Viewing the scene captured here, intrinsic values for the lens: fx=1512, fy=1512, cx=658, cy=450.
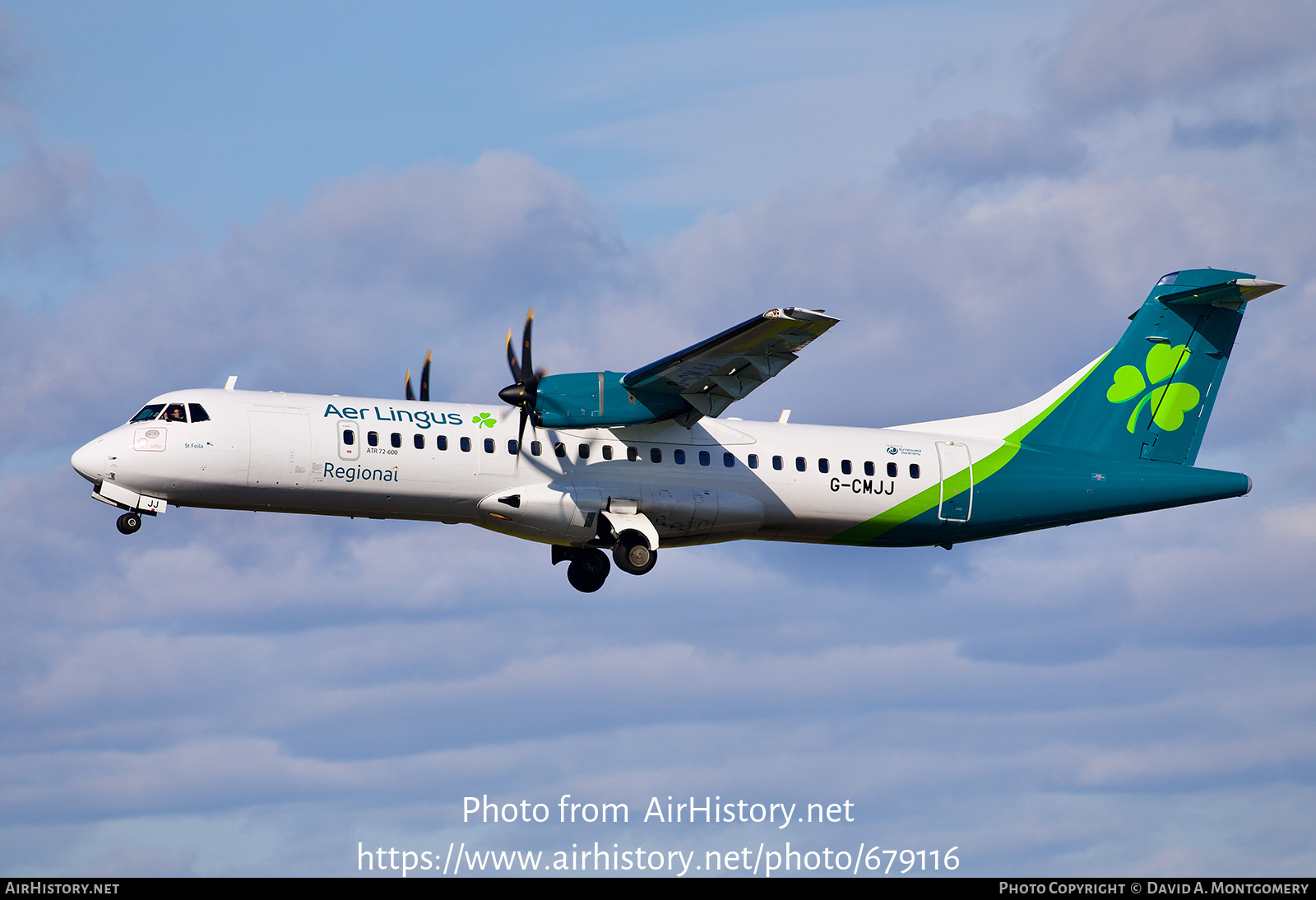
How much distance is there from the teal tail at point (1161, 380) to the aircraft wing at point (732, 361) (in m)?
7.23

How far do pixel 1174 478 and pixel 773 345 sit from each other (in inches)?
391

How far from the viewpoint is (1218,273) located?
106 feet

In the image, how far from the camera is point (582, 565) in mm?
30422

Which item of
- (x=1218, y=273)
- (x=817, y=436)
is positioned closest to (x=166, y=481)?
(x=817, y=436)

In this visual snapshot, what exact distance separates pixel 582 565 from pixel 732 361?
5.71m

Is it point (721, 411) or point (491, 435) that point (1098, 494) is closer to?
point (721, 411)

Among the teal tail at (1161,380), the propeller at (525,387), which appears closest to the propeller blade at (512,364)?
the propeller at (525,387)

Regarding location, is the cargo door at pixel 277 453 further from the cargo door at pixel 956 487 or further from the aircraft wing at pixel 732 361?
the cargo door at pixel 956 487

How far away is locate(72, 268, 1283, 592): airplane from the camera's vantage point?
26.7 m

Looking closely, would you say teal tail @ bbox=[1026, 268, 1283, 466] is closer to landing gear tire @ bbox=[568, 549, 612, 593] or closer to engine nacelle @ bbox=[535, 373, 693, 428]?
engine nacelle @ bbox=[535, 373, 693, 428]

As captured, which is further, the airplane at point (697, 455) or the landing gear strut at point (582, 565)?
the landing gear strut at point (582, 565)

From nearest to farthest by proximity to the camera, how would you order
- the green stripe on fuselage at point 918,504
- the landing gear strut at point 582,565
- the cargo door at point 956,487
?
the green stripe on fuselage at point 918,504
the cargo door at point 956,487
the landing gear strut at point 582,565

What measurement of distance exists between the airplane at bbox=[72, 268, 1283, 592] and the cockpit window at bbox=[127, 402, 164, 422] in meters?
0.03

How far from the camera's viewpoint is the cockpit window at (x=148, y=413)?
2684 cm
